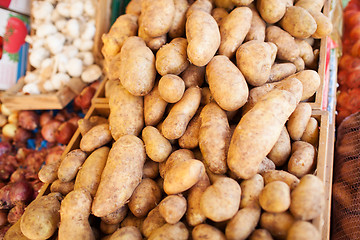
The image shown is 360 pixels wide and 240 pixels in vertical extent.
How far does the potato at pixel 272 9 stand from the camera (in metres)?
1.41

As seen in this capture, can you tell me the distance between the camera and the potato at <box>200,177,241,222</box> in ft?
3.02

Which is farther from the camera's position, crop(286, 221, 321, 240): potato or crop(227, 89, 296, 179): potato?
crop(227, 89, 296, 179): potato

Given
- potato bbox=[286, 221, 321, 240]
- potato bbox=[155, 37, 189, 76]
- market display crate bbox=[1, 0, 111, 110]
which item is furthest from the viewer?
market display crate bbox=[1, 0, 111, 110]

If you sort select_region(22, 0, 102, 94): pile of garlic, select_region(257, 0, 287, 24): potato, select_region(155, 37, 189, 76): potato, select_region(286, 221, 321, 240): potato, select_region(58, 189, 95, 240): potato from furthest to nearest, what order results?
select_region(22, 0, 102, 94): pile of garlic < select_region(257, 0, 287, 24): potato < select_region(155, 37, 189, 76): potato < select_region(58, 189, 95, 240): potato < select_region(286, 221, 321, 240): potato

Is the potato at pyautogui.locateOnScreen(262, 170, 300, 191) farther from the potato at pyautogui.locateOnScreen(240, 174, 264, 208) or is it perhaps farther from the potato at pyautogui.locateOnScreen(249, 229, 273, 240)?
the potato at pyautogui.locateOnScreen(249, 229, 273, 240)

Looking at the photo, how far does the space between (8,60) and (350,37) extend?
3.01 m

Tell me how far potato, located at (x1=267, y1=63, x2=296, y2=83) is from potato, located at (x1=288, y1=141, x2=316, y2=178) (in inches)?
15.5

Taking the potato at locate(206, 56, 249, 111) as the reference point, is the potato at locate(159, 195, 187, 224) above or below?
below

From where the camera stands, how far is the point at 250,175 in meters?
1.02

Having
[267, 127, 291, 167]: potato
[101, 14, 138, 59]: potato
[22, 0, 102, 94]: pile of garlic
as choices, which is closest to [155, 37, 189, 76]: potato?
[101, 14, 138, 59]: potato

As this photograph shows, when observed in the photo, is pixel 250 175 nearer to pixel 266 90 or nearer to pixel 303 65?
pixel 266 90

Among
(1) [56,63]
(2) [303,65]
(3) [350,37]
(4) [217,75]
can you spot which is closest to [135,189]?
(4) [217,75]

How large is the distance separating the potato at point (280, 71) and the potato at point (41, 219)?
1.20m

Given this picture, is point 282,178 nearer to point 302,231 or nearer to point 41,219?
point 302,231
